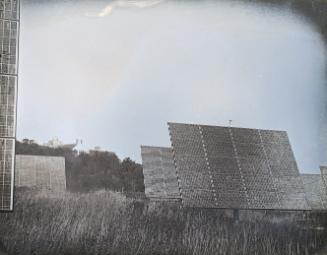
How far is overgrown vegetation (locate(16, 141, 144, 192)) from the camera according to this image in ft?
12.9

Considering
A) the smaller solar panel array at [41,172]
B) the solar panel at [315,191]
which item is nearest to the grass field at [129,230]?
the smaller solar panel array at [41,172]

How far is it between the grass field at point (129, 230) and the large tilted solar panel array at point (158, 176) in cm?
10

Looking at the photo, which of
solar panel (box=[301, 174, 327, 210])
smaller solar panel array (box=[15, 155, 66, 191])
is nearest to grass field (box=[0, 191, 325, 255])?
smaller solar panel array (box=[15, 155, 66, 191])

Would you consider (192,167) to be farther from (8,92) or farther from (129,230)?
(8,92)

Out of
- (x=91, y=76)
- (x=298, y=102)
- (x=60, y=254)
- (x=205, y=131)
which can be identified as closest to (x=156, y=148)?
(x=205, y=131)

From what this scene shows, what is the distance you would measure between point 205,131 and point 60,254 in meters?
1.47

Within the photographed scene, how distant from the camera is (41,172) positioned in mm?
3883

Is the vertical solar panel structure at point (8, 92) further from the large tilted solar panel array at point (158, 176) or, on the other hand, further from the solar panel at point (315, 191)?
the solar panel at point (315, 191)

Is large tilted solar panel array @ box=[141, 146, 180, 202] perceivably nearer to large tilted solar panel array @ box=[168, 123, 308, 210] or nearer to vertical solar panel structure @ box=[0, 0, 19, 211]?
large tilted solar panel array @ box=[168, 123, 308, 210]

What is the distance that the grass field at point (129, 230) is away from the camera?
12.5 feet

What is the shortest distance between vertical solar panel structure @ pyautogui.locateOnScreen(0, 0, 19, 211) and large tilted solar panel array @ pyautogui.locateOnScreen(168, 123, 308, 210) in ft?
4.02

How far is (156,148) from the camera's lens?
416 centimetres

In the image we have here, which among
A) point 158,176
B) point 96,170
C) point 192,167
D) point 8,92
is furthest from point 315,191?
point 8,92

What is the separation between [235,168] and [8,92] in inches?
72.9
